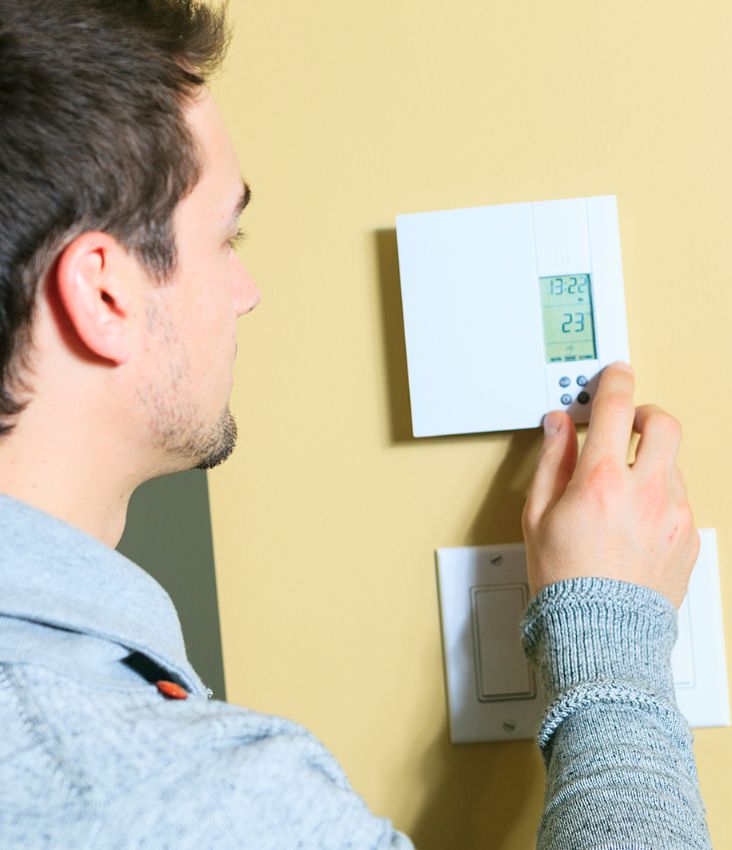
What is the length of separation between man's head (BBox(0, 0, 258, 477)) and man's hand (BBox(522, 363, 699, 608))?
0.80 ft

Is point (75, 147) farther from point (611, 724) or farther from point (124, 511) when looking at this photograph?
point (611, 724)

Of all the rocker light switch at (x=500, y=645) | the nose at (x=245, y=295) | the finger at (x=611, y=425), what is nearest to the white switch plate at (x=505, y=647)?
the rocker light switch at (x=500, y=645)

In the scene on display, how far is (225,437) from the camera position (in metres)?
0.76

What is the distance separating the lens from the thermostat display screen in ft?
2.57

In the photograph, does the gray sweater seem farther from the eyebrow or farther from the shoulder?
the eyebrow

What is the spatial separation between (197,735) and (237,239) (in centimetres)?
39

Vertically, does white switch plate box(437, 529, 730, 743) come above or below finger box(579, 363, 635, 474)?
below

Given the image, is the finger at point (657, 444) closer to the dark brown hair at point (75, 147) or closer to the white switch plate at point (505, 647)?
the white switch plate at point (505, 647)

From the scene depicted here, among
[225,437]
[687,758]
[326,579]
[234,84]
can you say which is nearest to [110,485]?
[225,437]

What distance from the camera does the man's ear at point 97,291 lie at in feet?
2.10

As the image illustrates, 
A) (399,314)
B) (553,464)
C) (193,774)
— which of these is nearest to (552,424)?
(553,464)

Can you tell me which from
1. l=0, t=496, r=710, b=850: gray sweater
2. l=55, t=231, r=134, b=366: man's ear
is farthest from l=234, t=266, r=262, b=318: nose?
l=0, t=496, r=710, b=850: gray sweater

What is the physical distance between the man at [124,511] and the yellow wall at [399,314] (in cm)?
6

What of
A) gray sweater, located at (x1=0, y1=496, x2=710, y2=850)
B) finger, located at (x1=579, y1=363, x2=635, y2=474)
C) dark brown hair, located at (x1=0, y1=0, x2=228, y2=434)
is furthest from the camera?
finger, located at (x1=579, y1=363, x2=635, y2=474)
